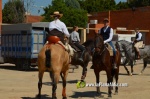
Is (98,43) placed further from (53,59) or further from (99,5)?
(99,5)

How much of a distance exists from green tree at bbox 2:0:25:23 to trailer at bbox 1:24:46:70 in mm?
35004

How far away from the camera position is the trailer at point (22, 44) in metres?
22.2

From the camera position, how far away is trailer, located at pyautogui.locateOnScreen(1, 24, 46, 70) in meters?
22.2

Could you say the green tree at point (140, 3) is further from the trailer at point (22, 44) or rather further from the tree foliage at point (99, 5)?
the trailer at point (22, 44)

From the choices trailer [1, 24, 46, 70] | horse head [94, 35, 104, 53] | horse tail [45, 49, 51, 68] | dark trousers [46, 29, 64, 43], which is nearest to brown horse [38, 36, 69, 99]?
horse tail [45, 49, 51, 68]

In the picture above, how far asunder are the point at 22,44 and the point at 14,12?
126ft

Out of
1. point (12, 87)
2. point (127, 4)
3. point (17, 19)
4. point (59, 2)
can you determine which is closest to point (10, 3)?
point (17, 19)

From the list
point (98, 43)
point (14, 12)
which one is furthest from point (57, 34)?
point (14, 12)

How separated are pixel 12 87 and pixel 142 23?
30.0 metres

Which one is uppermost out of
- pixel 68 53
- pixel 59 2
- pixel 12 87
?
pixel 59 2

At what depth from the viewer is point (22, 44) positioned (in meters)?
23.0

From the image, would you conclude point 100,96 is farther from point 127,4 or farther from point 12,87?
point 127,4

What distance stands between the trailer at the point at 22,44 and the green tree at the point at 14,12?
115 ft

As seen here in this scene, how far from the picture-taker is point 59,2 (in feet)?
176
